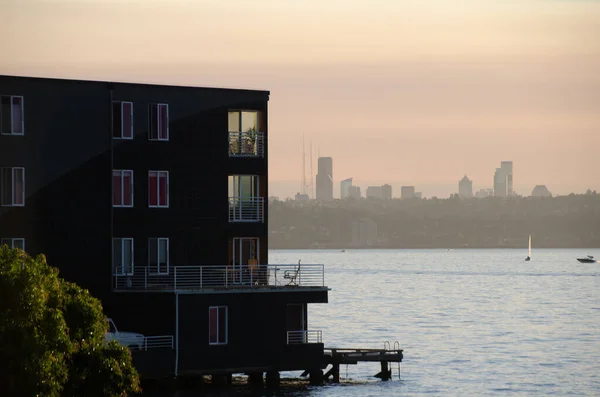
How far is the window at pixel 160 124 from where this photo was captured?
72250mm

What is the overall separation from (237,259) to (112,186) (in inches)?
322

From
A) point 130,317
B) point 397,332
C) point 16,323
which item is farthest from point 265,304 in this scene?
point 397,332

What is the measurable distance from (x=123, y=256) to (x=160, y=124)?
752 cm

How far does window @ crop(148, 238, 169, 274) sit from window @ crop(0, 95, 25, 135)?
9.28m

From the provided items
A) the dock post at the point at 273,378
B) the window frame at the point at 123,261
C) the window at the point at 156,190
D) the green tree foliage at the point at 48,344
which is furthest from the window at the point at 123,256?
the green tree foliage at the point at 48,344

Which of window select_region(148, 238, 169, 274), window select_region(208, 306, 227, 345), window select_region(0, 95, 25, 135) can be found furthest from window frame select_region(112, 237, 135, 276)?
window select_region(0, 95, 25, 135)

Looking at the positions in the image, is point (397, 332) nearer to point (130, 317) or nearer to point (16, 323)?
point (130, 317)

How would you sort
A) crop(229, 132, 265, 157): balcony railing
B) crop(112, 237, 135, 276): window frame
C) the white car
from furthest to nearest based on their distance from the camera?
crop(229, 132, 265, 157): balcony railing
crop(112, 237, 135, 276): window frame
the white car

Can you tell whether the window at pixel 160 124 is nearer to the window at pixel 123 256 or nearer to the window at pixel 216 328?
the window at pixel 123 256

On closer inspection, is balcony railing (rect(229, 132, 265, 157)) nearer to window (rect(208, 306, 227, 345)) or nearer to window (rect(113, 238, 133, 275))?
window (rect(113, 238, 133, 275))

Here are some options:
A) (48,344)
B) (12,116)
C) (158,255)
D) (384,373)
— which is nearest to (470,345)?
(384,373)

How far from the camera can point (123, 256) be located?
234 ft

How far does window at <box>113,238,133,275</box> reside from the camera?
70875 mm

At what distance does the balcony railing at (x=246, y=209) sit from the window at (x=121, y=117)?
7231mm
